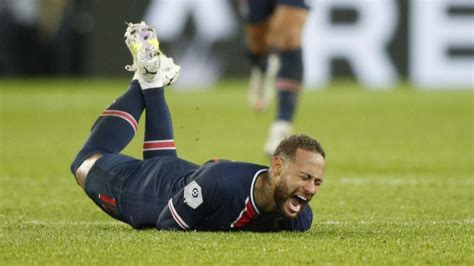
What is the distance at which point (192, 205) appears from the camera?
529cm

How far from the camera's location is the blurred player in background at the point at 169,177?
521cm

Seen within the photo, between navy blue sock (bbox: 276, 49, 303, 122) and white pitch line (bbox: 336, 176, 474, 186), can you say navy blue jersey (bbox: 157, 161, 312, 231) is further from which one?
navy blue sock (bbox: 276, 49, 303, 122)

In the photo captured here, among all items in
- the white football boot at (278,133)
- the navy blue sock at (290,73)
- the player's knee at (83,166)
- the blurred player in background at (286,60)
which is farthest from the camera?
the navy blue sock at (290,73)

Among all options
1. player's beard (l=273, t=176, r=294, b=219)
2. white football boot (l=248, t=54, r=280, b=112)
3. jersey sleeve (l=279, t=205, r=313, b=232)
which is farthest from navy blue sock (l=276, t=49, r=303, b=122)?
player's beard (l=273, t=176, r=294, b=219)

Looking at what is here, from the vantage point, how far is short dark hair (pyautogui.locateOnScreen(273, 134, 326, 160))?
17.1 feet

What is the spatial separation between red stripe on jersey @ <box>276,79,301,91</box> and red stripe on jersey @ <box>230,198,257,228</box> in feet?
13.6

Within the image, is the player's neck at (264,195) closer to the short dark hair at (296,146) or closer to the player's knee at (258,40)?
the short dark hair at (296,146)

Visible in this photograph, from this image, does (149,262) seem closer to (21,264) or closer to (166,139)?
(21,264)

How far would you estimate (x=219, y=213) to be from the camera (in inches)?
212

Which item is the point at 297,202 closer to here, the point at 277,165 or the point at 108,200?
the point at 277,165

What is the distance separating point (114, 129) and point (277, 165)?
1255 mm

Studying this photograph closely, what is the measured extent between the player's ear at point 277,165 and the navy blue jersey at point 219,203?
0.14 metres

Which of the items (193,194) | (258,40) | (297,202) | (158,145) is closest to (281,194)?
(297,202)

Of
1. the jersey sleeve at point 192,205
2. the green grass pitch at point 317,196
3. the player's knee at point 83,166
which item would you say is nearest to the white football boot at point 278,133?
the green grass pitch at point 317,196
